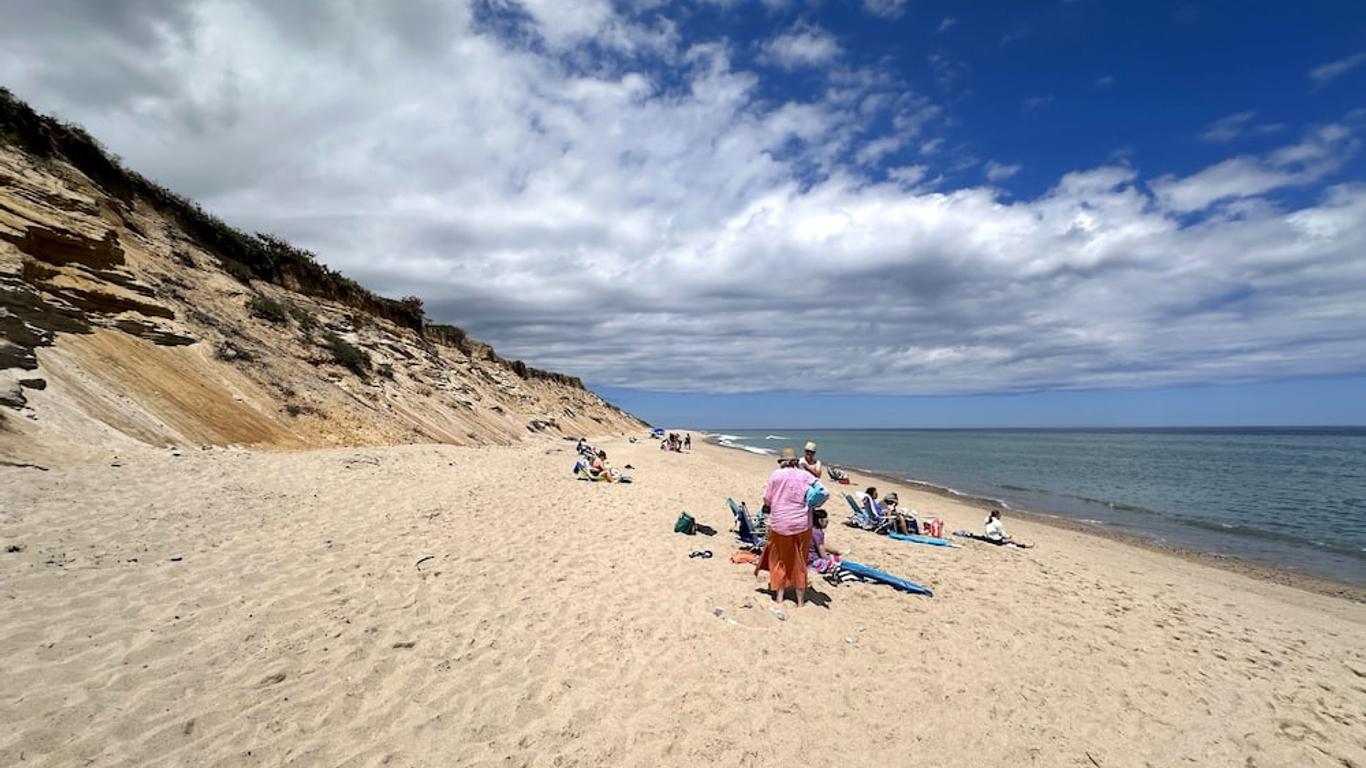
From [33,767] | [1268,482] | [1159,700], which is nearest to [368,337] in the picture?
[33,767]

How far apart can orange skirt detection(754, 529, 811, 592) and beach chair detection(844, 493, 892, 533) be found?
5.73 metres

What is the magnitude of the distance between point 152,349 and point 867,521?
53.3 ft

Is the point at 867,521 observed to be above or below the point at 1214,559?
above

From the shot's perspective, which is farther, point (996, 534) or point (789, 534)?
point (996, 534)

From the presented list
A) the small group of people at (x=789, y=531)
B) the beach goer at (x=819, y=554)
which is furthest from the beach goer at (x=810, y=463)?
the small group of people at (x=789, y=531)

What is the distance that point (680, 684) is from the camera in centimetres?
462

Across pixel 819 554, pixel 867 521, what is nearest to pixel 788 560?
pixel 819 554

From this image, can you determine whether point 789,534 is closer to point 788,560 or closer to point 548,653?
point 788,560

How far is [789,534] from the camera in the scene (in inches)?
258

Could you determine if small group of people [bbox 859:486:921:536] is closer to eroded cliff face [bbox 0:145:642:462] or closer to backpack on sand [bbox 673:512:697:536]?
backpack on sand [bbox 673:512:697:536]

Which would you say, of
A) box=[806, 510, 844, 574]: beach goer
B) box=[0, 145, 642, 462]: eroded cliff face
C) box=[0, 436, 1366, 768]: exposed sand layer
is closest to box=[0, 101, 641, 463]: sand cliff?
box=[0, 145, 642, 462]: eroded cliff face

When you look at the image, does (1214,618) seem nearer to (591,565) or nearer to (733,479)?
A: (591,565)

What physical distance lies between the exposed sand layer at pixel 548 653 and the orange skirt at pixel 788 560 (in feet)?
1.41

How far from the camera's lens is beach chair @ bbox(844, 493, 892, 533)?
11.7 metres
